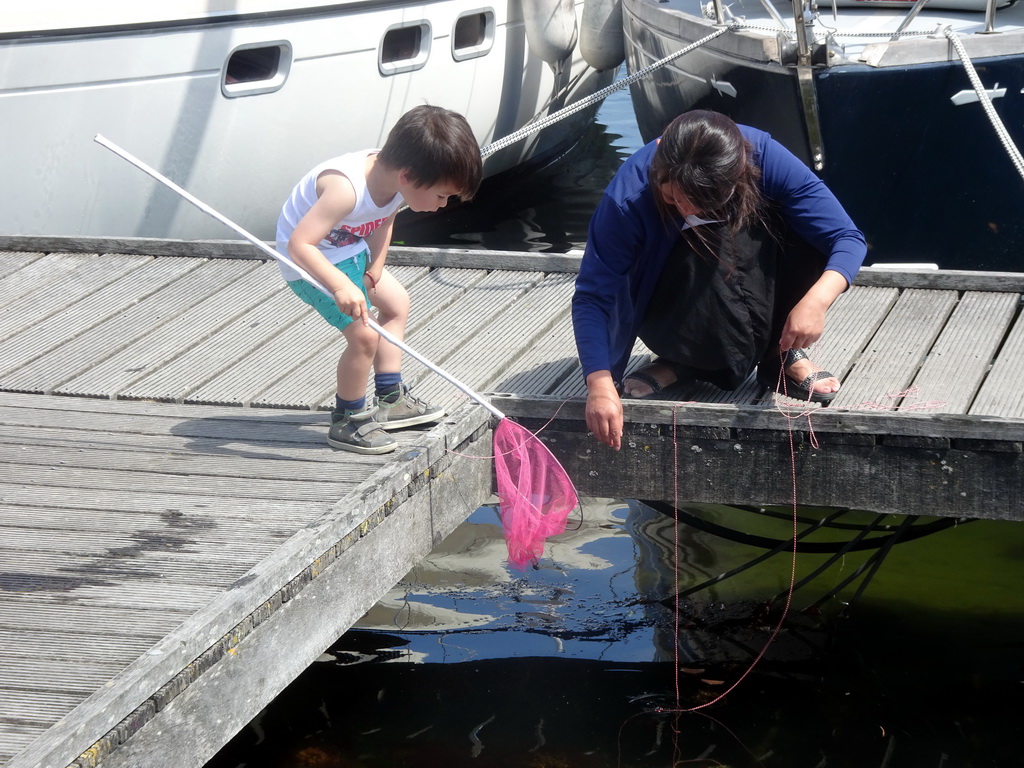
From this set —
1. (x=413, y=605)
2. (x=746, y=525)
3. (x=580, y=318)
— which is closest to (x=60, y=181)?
(x=413, y=605)

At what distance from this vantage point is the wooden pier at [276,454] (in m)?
2.28

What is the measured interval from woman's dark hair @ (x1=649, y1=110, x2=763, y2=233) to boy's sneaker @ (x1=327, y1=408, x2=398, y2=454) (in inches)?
38.9

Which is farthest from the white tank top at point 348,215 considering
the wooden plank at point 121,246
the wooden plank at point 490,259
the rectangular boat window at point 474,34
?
the rectangular boat window at point 474,34

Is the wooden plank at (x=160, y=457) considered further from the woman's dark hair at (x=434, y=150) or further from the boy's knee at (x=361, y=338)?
the woman's dark hair at (x=434, y=150)

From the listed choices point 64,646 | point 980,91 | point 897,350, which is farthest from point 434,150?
point 980,91

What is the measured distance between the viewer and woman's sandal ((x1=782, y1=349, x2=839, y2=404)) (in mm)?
3434

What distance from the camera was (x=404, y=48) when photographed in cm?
916

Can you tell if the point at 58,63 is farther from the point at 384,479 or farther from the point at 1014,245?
the point at 1014,245

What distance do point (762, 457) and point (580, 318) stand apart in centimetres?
66

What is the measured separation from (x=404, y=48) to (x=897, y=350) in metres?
6.21

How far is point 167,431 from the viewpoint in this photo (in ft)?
11.3

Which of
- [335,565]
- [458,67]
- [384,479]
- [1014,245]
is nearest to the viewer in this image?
[335,565]

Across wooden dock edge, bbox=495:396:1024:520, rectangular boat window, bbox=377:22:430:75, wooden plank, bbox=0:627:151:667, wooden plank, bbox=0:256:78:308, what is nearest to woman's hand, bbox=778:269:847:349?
wooden dock edge, bbox=495:396:1024:520

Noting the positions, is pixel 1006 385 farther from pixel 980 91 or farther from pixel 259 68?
pixel 259 68
